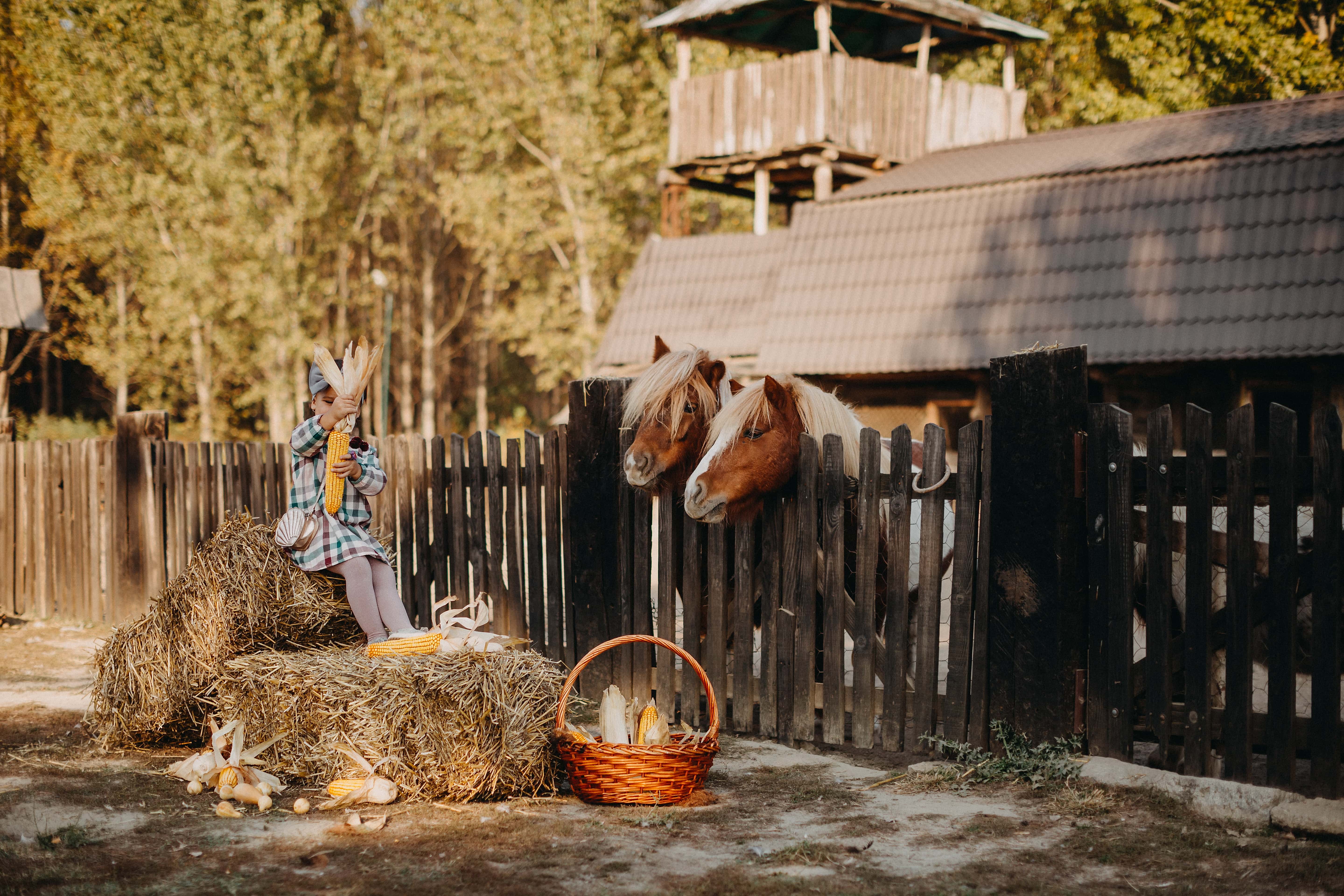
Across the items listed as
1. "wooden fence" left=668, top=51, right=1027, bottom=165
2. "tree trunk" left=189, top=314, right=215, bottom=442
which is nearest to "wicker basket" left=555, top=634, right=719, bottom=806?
"wooden fence" left=668, top=51, right=1027, bottom=165

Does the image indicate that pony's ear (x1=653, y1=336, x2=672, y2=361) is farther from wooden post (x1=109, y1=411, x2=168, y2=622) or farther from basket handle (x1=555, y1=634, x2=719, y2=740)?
wooden post (x1=109, y1=411, x2=168, y2=622)

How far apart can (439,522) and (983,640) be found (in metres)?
3.67

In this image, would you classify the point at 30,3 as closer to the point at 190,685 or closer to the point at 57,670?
the point at 57,670

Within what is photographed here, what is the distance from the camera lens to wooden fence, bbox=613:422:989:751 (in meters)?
4.99

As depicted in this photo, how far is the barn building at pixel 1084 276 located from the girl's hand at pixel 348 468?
7826 millimetres

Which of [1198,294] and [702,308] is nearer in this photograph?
[1198,294]

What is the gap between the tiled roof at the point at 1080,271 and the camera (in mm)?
12641

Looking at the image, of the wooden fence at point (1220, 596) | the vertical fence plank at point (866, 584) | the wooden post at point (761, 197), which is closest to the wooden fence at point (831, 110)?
the wooden post at point (761, 197)

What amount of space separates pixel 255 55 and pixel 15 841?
27.9 m

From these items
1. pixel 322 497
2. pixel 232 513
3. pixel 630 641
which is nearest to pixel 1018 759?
pixel 630 641

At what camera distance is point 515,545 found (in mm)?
6746

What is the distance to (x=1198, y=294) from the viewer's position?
13.1 meters

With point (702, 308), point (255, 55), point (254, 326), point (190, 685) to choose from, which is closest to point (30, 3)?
point (255, 55)

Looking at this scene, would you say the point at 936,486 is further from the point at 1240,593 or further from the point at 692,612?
the point at 692,612
